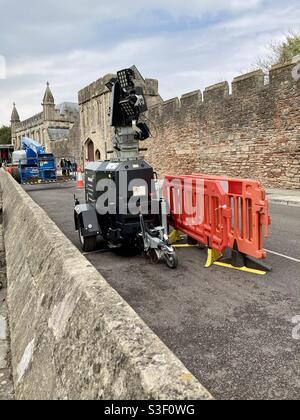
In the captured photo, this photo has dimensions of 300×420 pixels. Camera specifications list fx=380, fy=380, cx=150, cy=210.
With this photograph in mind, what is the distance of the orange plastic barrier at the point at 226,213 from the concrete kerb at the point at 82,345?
10.1 ft

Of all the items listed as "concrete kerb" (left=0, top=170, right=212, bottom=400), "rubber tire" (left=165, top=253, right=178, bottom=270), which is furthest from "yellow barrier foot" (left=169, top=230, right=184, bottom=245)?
"concrete kerb" (left=0, top=170, right=212, bottom=400)

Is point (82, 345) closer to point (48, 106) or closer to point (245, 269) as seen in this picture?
point (245, 269)

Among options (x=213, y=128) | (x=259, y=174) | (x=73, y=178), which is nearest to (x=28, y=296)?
(x=259, y=174)

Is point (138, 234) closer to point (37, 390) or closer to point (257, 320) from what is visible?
point (257, 320)

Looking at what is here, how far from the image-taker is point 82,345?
2.61m

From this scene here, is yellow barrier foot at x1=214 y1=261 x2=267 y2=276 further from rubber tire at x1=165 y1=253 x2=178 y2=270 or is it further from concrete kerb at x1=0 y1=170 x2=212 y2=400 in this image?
concrete kerb at x1=0 y1=170 x2=212 y2=400

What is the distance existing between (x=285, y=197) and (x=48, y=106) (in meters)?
54.6

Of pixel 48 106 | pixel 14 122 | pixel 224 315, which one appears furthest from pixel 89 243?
pixel 14 122

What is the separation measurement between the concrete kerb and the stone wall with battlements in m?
14.0

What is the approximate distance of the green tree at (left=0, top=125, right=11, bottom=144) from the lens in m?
98.1

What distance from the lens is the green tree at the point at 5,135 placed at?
98.1 m

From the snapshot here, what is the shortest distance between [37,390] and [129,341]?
1464mm

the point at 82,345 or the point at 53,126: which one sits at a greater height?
the point at 53,126

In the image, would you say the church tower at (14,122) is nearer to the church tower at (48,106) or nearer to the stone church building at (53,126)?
the stone church building at (53,126)
